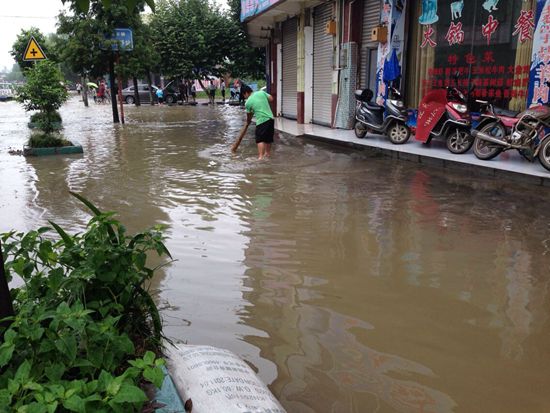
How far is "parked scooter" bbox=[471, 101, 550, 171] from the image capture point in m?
7.56

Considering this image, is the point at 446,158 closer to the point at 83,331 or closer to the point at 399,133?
the point at 399,133

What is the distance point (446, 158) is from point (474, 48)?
8.22ft

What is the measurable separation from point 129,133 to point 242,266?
477 inches

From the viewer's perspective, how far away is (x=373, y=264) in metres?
4.43

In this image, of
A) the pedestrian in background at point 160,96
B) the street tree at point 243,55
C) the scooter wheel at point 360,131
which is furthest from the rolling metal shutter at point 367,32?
the pedestrian in background at point 160,96

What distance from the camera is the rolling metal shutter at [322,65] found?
49.6 ft

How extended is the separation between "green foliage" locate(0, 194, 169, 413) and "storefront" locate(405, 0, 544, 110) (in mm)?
8086

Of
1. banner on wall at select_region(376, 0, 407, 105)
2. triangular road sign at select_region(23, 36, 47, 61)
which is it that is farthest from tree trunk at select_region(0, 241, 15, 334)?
triangular road sign at select_region(23, 36, 47, 61)

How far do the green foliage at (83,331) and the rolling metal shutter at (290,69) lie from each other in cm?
1678

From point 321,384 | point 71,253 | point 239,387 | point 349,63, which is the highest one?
point 349,63

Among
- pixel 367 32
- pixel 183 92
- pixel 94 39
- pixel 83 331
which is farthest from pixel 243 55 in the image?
pixel 83 331

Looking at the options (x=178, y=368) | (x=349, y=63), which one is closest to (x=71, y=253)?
(x=178, y=368)

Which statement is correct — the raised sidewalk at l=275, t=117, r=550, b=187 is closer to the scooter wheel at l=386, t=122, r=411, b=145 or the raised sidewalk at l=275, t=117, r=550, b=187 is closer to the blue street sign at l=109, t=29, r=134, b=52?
the scooter wheel at l=386, t=122, r=411, b=145

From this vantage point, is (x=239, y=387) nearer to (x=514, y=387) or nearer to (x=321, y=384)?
(x=321, y=384)
